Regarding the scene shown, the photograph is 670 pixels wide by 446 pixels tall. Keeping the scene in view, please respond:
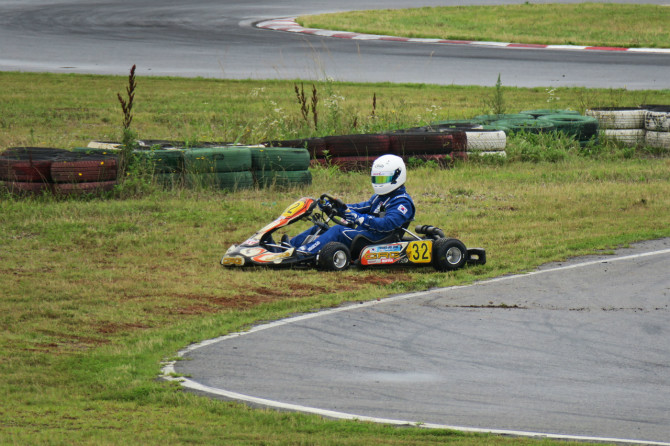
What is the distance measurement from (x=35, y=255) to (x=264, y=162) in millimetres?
4174

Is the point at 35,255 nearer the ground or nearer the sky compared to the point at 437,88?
nearer the ground

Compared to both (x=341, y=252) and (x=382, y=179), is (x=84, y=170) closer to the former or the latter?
(x=341, y=252)

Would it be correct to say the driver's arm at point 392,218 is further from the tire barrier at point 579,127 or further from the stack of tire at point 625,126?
the stack of tire at point 625,126

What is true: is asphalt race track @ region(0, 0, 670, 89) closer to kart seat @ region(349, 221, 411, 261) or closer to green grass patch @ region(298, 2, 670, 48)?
green grass patch @ region(298, 2, 670, 48)

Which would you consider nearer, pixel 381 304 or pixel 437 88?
pixel 381 304

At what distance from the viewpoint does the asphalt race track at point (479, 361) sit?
219 inches

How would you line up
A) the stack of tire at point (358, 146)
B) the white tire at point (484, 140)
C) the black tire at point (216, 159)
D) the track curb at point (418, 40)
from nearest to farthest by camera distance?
the black tire at point (216, 159), the stack of tire at point (358, 146), the white tire at point (484, 140), the track curb at point (418, 40)

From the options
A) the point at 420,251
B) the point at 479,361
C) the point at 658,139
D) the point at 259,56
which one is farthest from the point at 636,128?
the point at 259,56

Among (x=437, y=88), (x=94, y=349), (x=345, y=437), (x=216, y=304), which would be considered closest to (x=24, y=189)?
(x=216, y=304)

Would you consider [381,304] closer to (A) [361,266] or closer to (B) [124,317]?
(A) [361,266]

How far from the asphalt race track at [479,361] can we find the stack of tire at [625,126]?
28.4 ft

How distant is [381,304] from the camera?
8.38 metres

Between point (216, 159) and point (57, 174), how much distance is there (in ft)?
7.02

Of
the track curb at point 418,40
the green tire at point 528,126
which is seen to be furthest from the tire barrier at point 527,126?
the track curb at point 418,40
